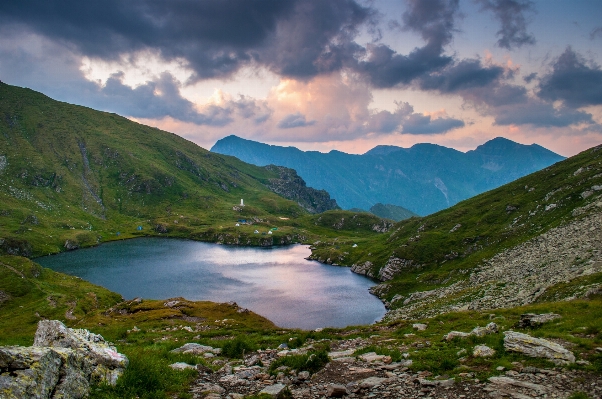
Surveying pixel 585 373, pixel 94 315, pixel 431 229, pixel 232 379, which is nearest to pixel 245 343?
pixel 232 379

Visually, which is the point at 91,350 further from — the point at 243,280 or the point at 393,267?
the point at 243,280

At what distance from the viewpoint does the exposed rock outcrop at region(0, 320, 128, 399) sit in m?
9.79

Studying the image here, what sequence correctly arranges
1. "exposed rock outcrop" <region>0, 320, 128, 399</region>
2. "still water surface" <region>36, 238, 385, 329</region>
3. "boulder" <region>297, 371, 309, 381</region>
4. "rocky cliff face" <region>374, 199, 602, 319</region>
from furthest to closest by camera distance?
"still water surface" <region>36, 238, 385, 329</region> < "rocky cliff face" <region>374, 199, 602, 319</region> < "boulder" <region>297, 371, 309, 381</region> < "exposed rock outcrop" <region>0, 320, 128, 399</region>

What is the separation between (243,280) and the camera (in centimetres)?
12600

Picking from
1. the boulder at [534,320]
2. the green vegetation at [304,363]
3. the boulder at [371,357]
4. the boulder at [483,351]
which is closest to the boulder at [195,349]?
the green vegetation at [304,363]

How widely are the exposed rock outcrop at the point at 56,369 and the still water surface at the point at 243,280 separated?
66.8 meters

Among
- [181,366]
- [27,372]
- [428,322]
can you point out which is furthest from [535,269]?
[27,372]

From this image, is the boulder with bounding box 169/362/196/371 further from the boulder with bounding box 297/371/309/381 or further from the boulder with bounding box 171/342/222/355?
the boulder with bounding box 297/371/309/381

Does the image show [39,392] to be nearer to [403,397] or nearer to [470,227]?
[403,397]

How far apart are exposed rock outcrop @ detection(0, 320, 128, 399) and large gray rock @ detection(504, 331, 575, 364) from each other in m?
17.4

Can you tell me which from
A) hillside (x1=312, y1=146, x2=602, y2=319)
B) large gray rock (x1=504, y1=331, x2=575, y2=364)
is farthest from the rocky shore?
hillside (x1=312, y1=146, x2=602, y2=319)

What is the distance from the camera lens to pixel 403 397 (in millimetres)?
12266

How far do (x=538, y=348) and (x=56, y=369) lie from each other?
19.1 meters

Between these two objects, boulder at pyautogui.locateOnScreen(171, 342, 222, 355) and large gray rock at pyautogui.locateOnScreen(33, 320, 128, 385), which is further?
boulder at pyautogui.locateOnScreen(171, 342, 222, 355)
